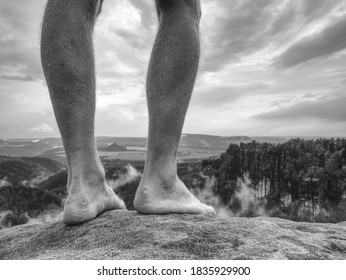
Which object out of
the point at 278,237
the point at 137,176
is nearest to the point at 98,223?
the point at 278,237

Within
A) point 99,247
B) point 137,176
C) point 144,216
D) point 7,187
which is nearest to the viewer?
point 99,247

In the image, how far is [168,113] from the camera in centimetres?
190

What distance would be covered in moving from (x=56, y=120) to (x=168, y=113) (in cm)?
71

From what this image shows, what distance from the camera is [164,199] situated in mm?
1937

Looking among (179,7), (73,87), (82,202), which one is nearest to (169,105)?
(73,87)

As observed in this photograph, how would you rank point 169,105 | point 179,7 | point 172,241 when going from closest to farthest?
point 172,241, point 169,105, point 179,7

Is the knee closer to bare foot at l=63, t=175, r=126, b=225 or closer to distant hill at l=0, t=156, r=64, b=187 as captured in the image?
bare foot at l=63, t=175, r=126, b=225

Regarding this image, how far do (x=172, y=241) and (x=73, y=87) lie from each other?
3.51 feet

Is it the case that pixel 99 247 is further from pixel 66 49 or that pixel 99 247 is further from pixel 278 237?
pixel 66 49

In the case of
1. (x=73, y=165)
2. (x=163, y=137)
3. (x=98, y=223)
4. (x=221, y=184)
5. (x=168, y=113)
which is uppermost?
(x=168, y=113)

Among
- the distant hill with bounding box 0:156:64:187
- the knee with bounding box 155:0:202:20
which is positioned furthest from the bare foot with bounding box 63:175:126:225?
the distant hill with bounding box 0:156:64:187

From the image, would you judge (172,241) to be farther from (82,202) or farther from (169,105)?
(169,105)

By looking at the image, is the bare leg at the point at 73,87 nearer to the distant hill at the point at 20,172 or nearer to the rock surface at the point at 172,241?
the rock surface at the point at 172,241

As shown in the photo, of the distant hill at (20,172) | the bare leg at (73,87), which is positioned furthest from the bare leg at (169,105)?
the distant hill at (20,172)
